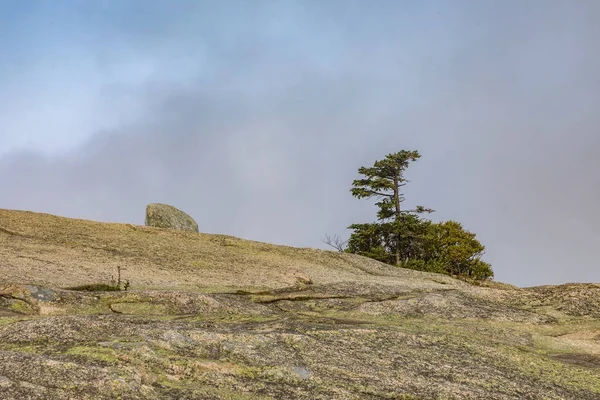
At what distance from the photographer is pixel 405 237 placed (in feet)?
204

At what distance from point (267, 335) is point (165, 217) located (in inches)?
1483

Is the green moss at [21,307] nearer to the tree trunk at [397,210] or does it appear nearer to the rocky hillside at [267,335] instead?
the rocky hillside at [267,335]

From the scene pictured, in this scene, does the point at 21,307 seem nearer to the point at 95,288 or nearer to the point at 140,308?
the point at 140,308

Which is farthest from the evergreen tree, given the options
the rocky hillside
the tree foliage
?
the rocky hillside

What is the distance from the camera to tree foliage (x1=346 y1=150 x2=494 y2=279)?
6034 centimetres

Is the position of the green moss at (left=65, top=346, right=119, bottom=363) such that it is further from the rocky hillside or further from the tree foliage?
the tree foliage

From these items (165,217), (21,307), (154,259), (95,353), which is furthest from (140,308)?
(165,217)

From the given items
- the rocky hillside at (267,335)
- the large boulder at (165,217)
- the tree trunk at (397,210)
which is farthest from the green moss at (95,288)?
Result: the tree trunk at (397,210)

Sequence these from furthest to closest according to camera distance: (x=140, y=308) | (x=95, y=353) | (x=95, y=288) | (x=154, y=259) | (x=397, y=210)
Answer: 1. (x=397, y=210)
2. (x=154, y=259)
3. (x=95, y=288)
4. (x=140, y=308)
5. (x=95, y=353)

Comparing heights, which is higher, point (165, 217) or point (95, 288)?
point (165, 217)

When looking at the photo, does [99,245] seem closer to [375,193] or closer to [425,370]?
[425,370]

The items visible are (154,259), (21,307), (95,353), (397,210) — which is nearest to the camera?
(95,353)

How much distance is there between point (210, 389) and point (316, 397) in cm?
148

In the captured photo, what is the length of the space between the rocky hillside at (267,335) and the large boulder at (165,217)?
69.7ft
